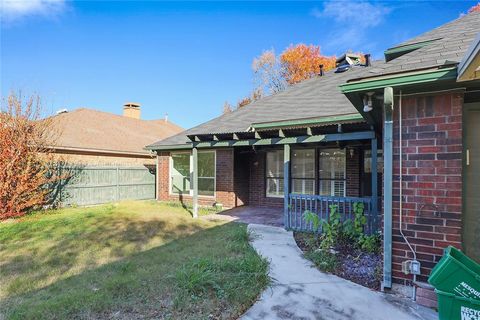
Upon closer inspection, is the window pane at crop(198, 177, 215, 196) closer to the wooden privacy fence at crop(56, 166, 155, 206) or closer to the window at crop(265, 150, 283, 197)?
the window at crop(265, 150, 283, 197)

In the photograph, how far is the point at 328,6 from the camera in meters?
10.7

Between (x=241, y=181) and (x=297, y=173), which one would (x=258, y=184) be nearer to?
(x=241, y=181)

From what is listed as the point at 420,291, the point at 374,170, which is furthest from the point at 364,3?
the point at 420,291

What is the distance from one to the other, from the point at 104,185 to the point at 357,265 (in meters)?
11.4

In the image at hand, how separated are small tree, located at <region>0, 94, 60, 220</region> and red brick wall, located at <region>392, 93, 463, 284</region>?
10.4 metres

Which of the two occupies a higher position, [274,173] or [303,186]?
[274,173]

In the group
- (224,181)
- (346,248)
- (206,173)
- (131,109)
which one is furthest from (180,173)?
(131,109)

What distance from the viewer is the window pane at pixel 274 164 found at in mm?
11023

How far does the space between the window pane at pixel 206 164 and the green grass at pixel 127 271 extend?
165 inches

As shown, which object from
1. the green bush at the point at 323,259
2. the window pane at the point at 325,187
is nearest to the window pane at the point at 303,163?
the window pane at the point at 325,187

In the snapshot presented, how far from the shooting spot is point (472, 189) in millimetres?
3545

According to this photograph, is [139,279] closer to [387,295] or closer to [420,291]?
[387,295]

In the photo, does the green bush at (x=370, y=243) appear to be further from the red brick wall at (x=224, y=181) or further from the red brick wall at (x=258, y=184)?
the red brick wall at (x=224, y=181)

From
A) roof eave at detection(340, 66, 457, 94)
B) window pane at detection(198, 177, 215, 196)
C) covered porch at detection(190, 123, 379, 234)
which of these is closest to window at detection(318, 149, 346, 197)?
covered porch at detection(190, 123, 379, 234)
